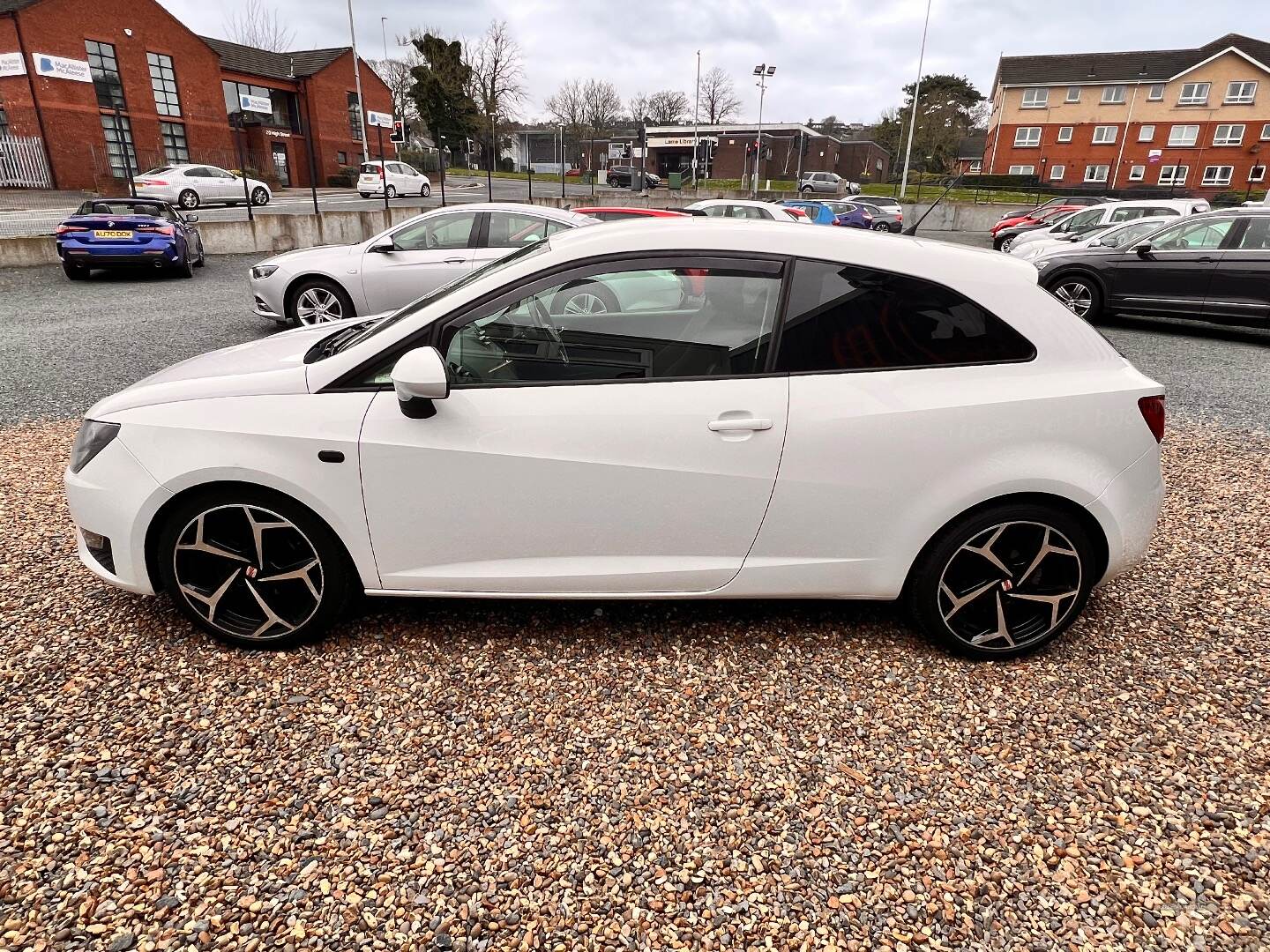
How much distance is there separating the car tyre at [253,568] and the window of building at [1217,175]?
213 feet

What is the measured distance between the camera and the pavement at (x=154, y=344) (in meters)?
6.76

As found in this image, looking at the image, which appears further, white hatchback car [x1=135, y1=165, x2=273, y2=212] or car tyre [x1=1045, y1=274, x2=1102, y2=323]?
white hatchback car [x1=135, y1=165, x2=273, y2=212]

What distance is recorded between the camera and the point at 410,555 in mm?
2756


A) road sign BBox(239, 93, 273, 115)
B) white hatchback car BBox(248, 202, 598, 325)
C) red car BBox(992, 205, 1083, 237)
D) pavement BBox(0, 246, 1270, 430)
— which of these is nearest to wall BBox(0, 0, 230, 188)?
road sign BBox(239, 93, 273, 115)

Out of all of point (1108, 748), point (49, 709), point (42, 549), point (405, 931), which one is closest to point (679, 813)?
point (405, 931)

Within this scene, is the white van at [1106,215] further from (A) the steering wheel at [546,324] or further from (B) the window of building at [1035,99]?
(B) the window of building at [1035,99]

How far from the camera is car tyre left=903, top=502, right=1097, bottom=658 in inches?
108

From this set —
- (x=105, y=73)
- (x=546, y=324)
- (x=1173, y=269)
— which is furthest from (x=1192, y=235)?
(x=105, y=73)

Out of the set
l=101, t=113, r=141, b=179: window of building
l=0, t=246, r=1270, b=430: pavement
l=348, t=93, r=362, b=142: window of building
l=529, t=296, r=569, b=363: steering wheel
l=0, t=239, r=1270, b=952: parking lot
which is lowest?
l=0, t=246, r=1270, b=430: pavement

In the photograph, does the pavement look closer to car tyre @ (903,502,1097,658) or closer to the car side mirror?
car tyre @ (903,502,1097,658)

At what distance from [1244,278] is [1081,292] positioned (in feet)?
6.03

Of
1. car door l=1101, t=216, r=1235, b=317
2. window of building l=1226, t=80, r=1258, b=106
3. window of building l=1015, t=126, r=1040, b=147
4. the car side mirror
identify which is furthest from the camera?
window of building l=1015, t=126, r=1040, b=147

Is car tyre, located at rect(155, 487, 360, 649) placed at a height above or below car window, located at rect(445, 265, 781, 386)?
below

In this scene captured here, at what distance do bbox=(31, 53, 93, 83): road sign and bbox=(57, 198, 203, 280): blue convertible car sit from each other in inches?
1063
